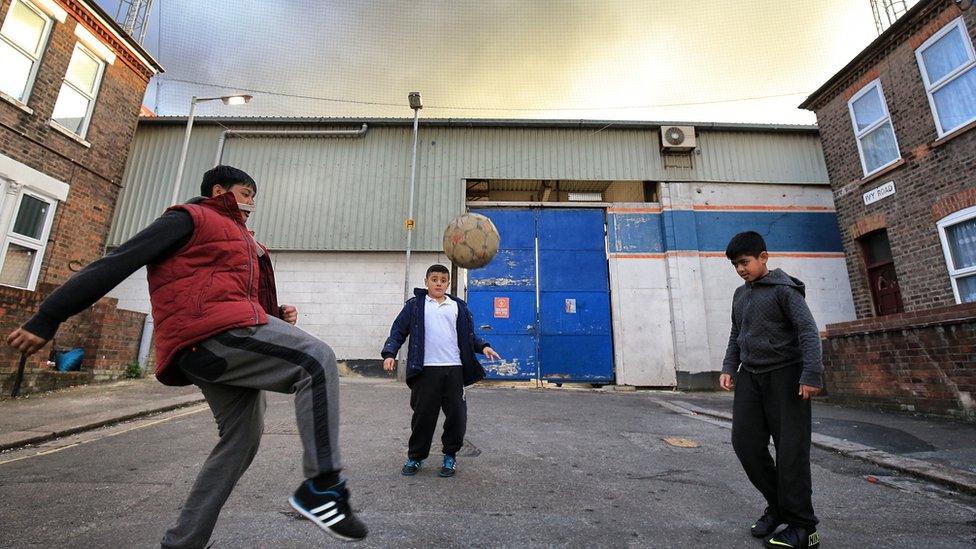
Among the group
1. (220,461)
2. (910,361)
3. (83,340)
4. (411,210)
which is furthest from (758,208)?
(83,340)

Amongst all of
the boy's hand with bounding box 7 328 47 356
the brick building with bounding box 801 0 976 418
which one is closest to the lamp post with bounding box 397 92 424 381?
the brick building with bounding box 801 0 976 418

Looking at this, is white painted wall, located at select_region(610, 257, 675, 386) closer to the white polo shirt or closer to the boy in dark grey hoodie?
the white polo shirt

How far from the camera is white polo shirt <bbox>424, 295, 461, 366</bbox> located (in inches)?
165

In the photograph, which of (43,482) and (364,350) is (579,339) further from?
(43,482)

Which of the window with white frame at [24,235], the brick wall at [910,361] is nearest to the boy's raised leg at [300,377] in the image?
the brick wall at [910,361]

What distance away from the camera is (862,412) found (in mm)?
7246

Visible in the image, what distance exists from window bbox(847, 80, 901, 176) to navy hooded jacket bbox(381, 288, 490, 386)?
11.1 m

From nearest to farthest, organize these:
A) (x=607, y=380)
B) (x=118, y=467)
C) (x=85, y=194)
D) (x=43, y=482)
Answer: (x=43, y=482) < (x=118, y=467) < (x=85, y=194) < (x=607, y=380)

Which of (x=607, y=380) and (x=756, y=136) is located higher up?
(x=756, y=136)

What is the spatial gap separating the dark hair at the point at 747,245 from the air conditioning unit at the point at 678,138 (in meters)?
11.5

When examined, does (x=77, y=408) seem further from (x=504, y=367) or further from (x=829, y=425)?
(x=829, y=425)

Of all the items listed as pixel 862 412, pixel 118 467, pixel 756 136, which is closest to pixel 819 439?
pixel 862 412

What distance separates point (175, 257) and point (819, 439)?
259 inches

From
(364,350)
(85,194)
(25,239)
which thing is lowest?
(364,350)
